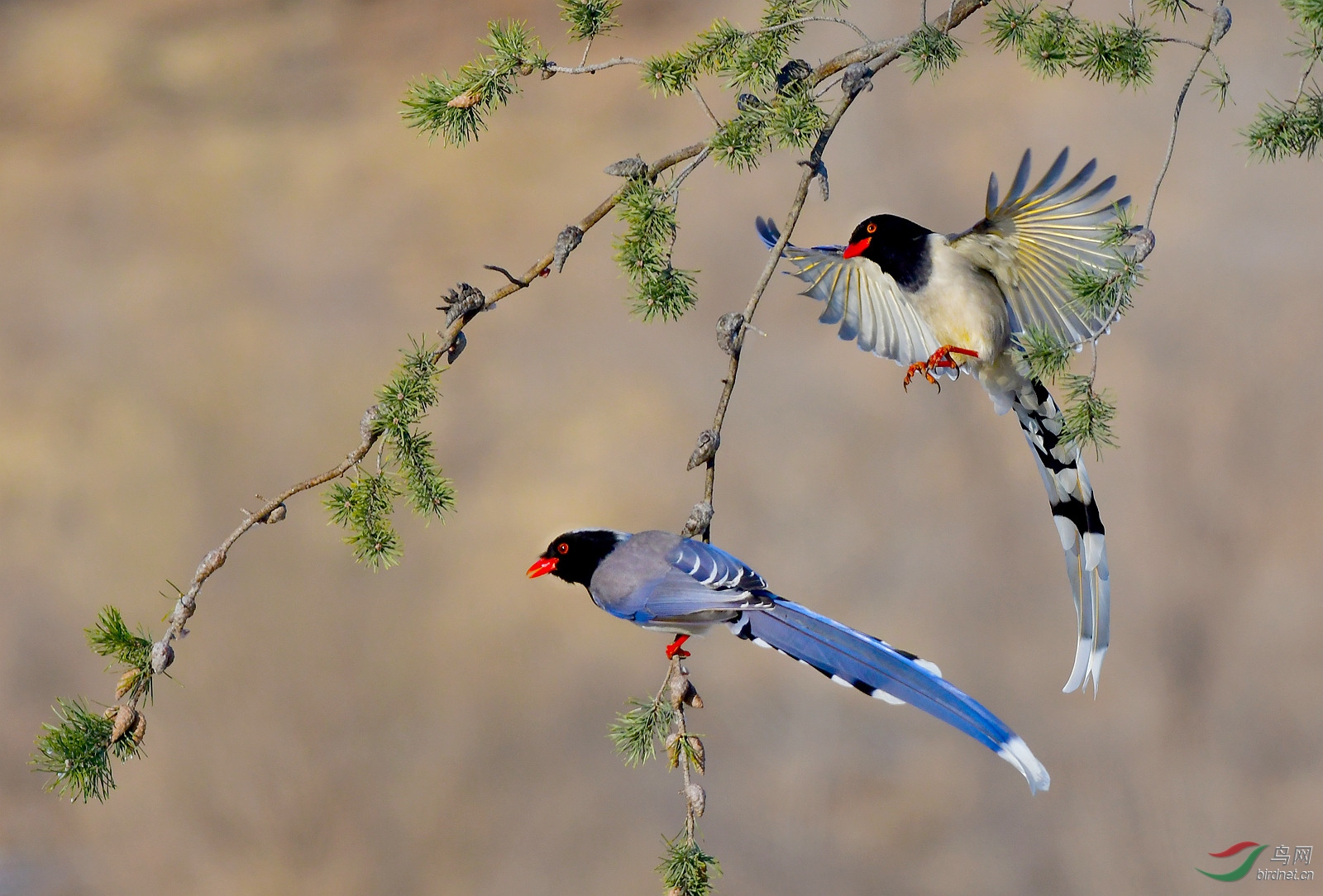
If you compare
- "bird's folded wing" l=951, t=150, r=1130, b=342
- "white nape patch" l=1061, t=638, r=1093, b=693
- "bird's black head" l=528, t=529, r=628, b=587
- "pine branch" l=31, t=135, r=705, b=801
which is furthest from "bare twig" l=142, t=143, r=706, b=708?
"white nape patch" l=1061, t=638, r=1093, b=693

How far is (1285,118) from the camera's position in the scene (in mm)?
854

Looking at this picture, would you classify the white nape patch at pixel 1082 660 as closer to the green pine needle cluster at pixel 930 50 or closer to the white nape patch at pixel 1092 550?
the white nape patch at pixel 1092 550

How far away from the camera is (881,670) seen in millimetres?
730

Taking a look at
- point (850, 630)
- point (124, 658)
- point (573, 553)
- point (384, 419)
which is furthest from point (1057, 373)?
point (124, 658)

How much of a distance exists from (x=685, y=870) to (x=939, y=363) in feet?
1.84

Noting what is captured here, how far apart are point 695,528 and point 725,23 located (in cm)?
44

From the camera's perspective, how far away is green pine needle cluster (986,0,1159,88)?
0.97m

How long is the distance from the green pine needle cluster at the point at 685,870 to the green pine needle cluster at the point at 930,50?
65cm

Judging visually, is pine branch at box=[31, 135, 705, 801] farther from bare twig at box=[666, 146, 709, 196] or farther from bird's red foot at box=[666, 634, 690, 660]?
bird's red foot at box=[666, 634, 690, 660]

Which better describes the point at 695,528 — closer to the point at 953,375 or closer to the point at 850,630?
the point at 850,630

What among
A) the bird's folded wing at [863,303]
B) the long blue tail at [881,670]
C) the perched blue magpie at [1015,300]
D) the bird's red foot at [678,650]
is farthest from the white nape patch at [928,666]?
the bird's folded wing at [863,303]

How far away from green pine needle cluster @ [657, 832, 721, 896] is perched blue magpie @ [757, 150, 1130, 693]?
0.42 m

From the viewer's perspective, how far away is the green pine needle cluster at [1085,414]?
0.78m

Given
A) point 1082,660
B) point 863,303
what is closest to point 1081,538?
point 1082,660
